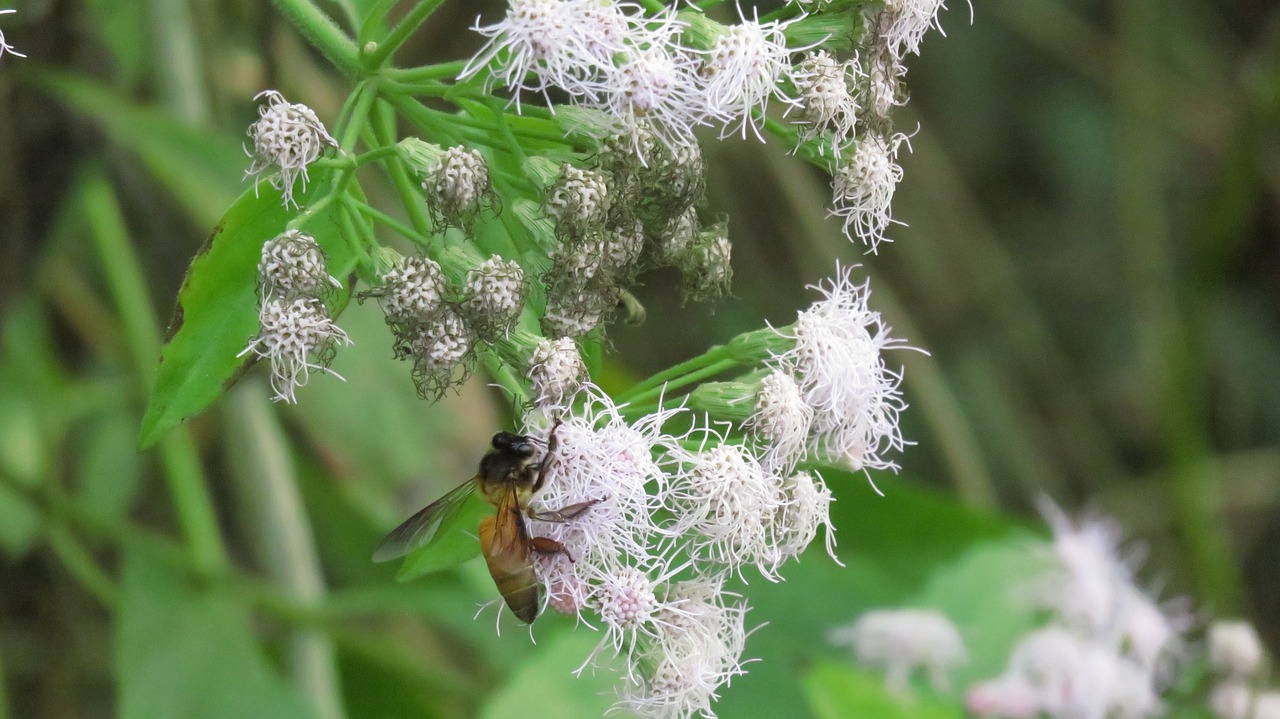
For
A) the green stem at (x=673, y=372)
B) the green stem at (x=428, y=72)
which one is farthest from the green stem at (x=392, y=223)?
the green stem at (x=673, y=372)

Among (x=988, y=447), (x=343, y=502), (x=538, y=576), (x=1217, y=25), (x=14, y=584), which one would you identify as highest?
(x=1217, y=25)

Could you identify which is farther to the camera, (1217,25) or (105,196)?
(1217,25)

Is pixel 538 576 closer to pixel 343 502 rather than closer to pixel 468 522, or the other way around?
pixel 468 522

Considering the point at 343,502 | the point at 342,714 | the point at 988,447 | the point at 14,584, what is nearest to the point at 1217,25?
the point at 988,447

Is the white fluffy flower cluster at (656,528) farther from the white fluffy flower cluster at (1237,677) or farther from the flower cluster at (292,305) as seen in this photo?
the white fluffy flower cluster at (1237,677)

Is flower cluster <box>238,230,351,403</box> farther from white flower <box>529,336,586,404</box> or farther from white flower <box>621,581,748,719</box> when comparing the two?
white flower <box>621,581,748,719</box>

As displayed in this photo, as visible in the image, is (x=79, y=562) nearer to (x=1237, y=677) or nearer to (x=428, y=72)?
(x=428, y=72)

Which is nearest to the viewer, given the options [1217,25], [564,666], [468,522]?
[468,522]
